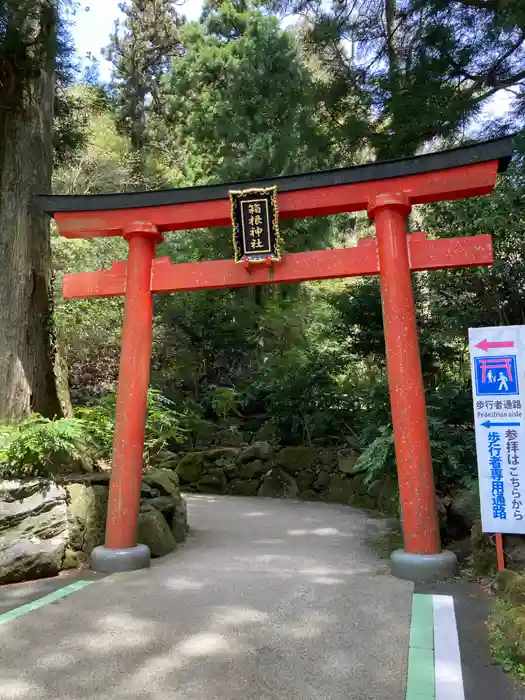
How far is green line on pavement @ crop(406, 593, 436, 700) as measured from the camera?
2.57m

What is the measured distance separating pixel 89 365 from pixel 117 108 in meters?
12.2

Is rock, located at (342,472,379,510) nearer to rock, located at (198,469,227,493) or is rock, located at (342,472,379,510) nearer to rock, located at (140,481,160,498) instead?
rock, located at (198,469,227,493)

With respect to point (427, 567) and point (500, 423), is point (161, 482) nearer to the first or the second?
point (427, 567)

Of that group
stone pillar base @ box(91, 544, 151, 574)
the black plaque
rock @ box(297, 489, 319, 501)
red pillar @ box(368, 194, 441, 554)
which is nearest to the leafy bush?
stone pillar base @ box(91, 544, 151, 574)

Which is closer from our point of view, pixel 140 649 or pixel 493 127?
pixel 140 649

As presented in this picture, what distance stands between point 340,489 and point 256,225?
636cm

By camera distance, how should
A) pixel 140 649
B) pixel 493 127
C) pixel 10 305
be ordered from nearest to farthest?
pixel 140 649, pixel 10 305, pixel 493 127

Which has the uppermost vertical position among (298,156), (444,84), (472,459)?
(298,156)

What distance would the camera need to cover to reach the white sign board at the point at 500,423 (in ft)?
13.3

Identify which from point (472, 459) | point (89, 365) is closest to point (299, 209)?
point (472, 459)

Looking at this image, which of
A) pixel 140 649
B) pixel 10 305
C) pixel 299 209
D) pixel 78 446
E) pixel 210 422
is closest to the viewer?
pixel 140 649

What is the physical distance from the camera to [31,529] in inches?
187

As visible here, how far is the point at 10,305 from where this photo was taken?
20.6ft

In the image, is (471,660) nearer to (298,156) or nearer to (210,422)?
(210,422)
